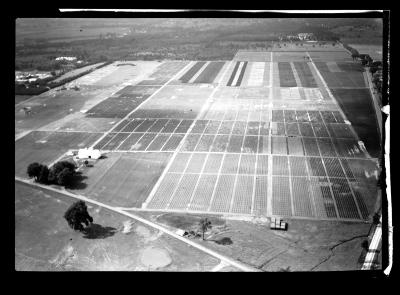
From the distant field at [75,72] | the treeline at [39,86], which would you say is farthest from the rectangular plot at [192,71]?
the distant field at [75,72]

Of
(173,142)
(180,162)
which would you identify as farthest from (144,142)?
(180,162)

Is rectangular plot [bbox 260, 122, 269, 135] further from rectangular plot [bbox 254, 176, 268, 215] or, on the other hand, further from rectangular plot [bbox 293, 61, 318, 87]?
rectangular plot [bbox 293, 61, 318, 87]

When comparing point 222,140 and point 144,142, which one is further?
point 222,140

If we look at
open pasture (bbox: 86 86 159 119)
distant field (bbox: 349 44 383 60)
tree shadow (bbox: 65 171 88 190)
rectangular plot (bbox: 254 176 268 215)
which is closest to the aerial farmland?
rectangular plot (bbox: 254 176 268 215)

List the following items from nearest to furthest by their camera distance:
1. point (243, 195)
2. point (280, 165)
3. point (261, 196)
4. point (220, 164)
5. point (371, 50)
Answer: point (261, 196) → point (243, 195) → point (280, 165) → point (220, 164) → point (371, 50)

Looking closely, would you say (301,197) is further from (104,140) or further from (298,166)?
(104,140)

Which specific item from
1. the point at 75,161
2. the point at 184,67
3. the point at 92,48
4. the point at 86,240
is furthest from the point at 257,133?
the point at 92,48
